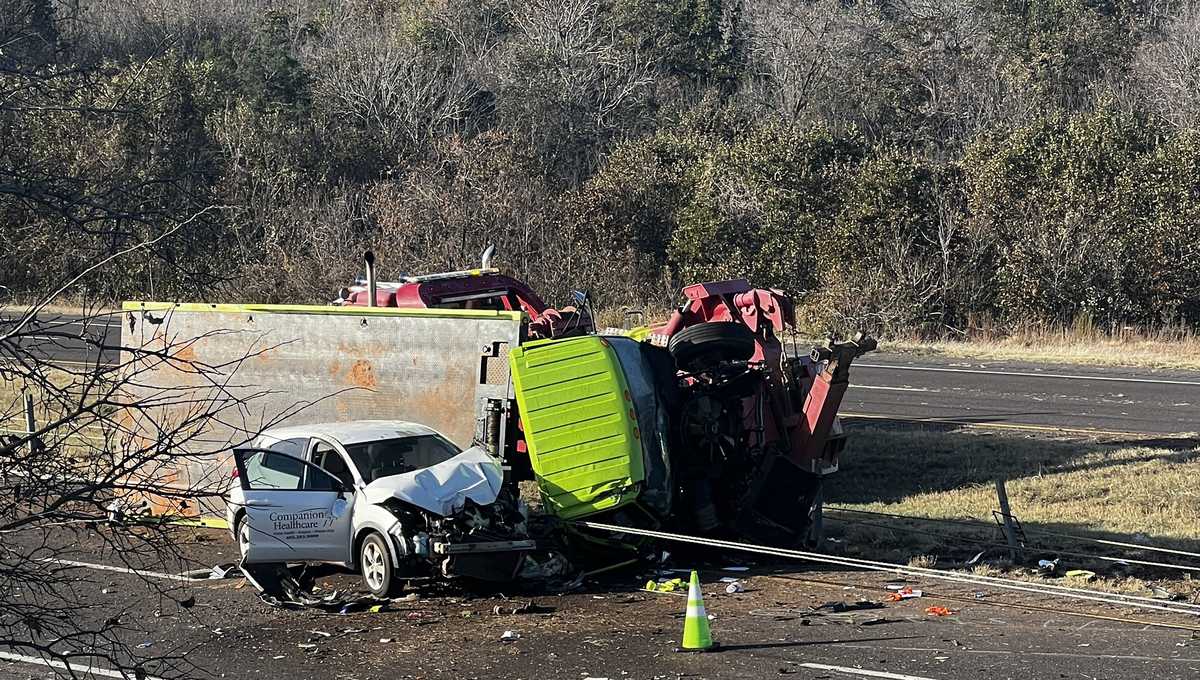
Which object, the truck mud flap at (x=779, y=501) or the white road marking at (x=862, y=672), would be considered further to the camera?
the truck mud flap at (x=779, y=501)

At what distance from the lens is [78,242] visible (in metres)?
7.72

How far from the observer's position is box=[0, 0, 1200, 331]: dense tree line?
34.3 metres

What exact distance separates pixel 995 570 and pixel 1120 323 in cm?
2247

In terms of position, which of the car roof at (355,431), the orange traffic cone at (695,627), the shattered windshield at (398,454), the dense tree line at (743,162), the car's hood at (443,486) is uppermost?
the dense tree line at (743,162)

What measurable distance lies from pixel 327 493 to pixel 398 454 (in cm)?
85

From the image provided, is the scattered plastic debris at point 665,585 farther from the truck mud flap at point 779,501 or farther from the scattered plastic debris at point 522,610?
the truck mud flap at point 779,501

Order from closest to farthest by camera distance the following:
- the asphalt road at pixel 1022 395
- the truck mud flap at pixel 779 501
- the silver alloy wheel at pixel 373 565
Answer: the silver alloy wheel at pixel 373 565 < the truck mud flap at pixel 779 501 < the asphalt road at pixel 1022 395

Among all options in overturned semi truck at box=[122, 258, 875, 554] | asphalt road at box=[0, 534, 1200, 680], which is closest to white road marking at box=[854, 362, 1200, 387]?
overturned semi truck at box=[122, 258, 875, 554]

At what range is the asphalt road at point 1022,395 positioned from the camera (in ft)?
67.8

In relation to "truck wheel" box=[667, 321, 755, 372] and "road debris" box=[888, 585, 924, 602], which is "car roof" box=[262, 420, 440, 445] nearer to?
"truck wheel" box=[667, 321, 755, 372]

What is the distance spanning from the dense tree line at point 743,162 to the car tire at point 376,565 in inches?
483

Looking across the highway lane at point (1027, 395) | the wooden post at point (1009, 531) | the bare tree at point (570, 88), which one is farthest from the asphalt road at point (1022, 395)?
the bare tree at point (570, 88)

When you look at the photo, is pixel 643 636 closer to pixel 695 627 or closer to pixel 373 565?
pixel 695 627

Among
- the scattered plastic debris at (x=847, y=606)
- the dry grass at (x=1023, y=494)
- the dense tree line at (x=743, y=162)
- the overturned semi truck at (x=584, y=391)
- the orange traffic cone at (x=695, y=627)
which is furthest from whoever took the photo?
the dense tree line at (x=743, y=162)
